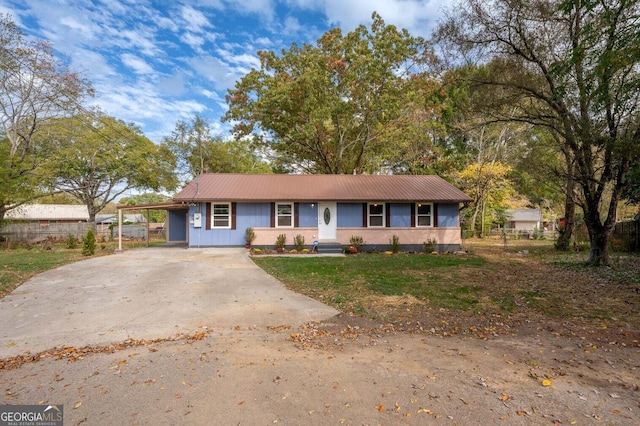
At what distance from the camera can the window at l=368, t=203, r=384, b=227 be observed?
1620 cm

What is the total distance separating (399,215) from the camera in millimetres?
16297

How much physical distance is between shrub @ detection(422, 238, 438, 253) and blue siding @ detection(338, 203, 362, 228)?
11.0 ft

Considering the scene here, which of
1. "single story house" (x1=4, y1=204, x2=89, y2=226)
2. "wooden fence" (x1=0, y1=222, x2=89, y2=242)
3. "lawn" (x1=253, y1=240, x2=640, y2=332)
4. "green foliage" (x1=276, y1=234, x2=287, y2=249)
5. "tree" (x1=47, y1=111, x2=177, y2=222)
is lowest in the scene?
"lawn" (x1=253, y1=240, x2=640, y2=332)

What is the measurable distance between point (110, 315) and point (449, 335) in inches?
222

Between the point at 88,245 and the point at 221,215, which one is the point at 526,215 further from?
the point at 88,245

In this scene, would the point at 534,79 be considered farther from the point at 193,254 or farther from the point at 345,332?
the point at 193,254

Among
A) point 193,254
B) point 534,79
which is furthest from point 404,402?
point 193,254

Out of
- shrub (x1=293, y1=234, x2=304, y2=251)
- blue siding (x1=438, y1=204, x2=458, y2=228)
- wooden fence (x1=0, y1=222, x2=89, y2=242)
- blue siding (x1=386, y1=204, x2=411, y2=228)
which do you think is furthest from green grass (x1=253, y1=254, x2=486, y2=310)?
wooden fence (x1=0, y1=222, x2=89, y2=242)

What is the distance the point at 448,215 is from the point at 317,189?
268 inches

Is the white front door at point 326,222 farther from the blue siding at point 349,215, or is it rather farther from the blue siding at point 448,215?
the blue siding at point 448,215

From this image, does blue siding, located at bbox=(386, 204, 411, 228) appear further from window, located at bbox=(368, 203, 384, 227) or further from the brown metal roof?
the brown metal roof

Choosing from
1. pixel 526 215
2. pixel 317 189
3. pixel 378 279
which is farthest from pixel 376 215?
pixel 526 215

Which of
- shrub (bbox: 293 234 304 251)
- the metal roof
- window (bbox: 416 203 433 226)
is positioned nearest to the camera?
shrub (bbox: 293 234 304 251)

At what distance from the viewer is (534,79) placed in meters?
10.2
